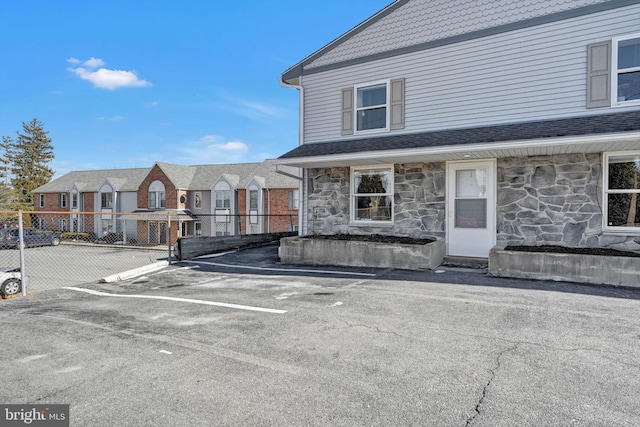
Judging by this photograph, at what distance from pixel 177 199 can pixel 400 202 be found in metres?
29.5

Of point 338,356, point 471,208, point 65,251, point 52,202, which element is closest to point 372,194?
point 471,208

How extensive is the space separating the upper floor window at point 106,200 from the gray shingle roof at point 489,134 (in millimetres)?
35558

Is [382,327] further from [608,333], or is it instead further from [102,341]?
[102,341]

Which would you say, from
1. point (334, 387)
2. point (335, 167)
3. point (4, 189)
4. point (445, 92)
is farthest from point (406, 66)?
point (4, 189)

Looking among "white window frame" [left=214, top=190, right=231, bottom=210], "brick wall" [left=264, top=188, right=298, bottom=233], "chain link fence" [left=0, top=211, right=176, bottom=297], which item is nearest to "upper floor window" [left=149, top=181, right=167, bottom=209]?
"chain link fence" [left=0, top=211, right=176, bottom=297]

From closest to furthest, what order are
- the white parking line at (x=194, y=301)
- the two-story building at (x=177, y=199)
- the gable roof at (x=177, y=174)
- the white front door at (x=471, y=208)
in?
the white parking line at (x=194, y=301)
the white front door at (x=471, y=208)
the two-story building at (x=177, y=199)
the gable roof at (x=177, y=174)

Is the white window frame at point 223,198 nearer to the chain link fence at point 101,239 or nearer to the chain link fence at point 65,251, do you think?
the chain link fence at point 101,239

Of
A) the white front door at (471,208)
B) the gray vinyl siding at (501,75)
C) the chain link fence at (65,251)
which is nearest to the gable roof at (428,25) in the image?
the gray vinyl siding at (501,75)

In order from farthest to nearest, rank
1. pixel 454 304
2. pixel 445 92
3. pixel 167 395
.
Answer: pixel 445 92, pixel 454 304, pixel 167 395

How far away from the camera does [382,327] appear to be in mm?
4449

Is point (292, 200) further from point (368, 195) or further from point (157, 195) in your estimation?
point (368, 195)

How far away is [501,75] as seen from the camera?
8953mm

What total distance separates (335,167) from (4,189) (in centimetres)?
4925

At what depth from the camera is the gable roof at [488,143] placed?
6.98 m
